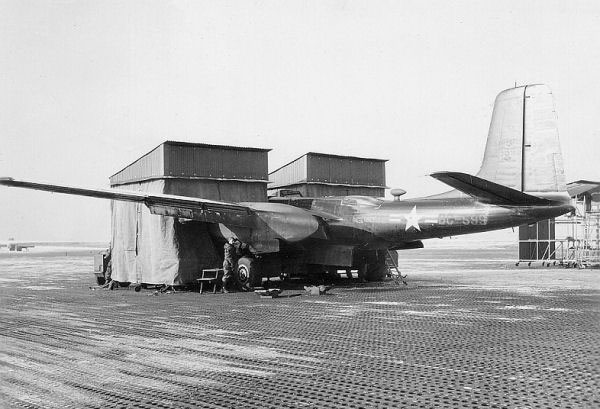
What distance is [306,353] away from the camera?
954 centimetres

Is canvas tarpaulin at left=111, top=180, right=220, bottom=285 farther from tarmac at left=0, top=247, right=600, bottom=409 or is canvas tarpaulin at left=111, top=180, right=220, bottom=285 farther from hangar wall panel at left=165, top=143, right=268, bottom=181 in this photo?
tarmac at left=0, top=247, right=600, bottom=409

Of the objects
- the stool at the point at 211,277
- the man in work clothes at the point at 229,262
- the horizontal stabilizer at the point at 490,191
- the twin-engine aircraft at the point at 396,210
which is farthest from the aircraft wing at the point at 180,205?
the horizontal stabilizer at the point at 490,191

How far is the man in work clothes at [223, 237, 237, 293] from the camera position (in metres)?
20.5

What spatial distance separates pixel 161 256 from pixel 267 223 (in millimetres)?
4556

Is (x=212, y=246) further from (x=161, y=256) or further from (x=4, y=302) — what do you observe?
(x=4, y=302)

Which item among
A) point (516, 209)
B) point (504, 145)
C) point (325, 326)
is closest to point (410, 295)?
point (516, 209)

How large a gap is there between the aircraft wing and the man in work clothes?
0.81m

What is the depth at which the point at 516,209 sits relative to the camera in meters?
16.7

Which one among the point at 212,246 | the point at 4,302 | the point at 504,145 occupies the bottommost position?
the point at 4,302

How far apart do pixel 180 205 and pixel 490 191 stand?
10.2 m

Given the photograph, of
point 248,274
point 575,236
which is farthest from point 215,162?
point 575,236

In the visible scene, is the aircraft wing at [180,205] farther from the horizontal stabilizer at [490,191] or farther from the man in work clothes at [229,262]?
the horizontal stabilizer at [490,191]

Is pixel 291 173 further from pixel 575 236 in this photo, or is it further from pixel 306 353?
pixel 575 236

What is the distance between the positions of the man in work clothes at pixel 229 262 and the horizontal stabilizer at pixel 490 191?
→ 845cm
